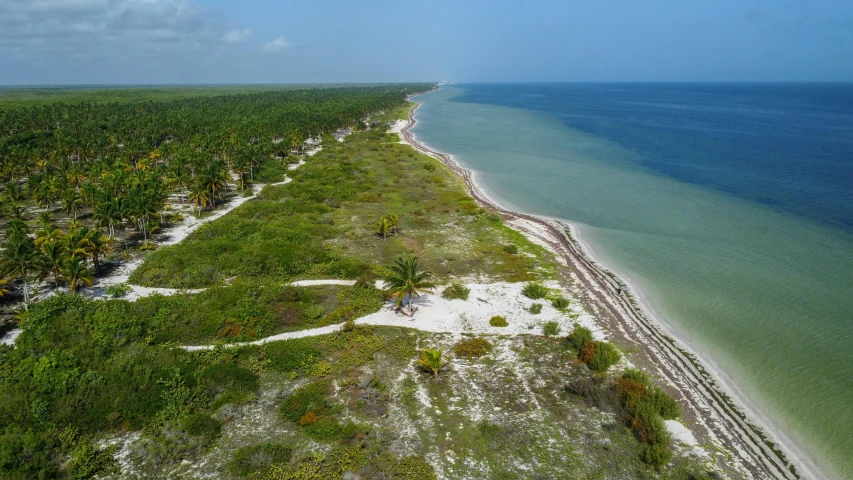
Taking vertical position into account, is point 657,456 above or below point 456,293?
below

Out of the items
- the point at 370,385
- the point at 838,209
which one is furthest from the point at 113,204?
the point at 838,209

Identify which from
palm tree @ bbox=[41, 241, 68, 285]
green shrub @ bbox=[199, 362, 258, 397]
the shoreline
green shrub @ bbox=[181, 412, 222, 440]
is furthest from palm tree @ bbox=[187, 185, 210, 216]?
the shoreline

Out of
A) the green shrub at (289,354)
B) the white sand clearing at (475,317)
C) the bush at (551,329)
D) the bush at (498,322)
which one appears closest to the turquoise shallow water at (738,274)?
the white sand clearing at (475,317)

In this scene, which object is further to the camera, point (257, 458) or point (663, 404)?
Answer: point (663, 404)

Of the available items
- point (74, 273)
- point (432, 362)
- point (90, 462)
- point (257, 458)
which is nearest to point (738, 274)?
point (432, 362)

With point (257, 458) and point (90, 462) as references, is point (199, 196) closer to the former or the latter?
point (90, 462)

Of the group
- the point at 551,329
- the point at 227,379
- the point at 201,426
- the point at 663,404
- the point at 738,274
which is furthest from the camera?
the point at 738,274
